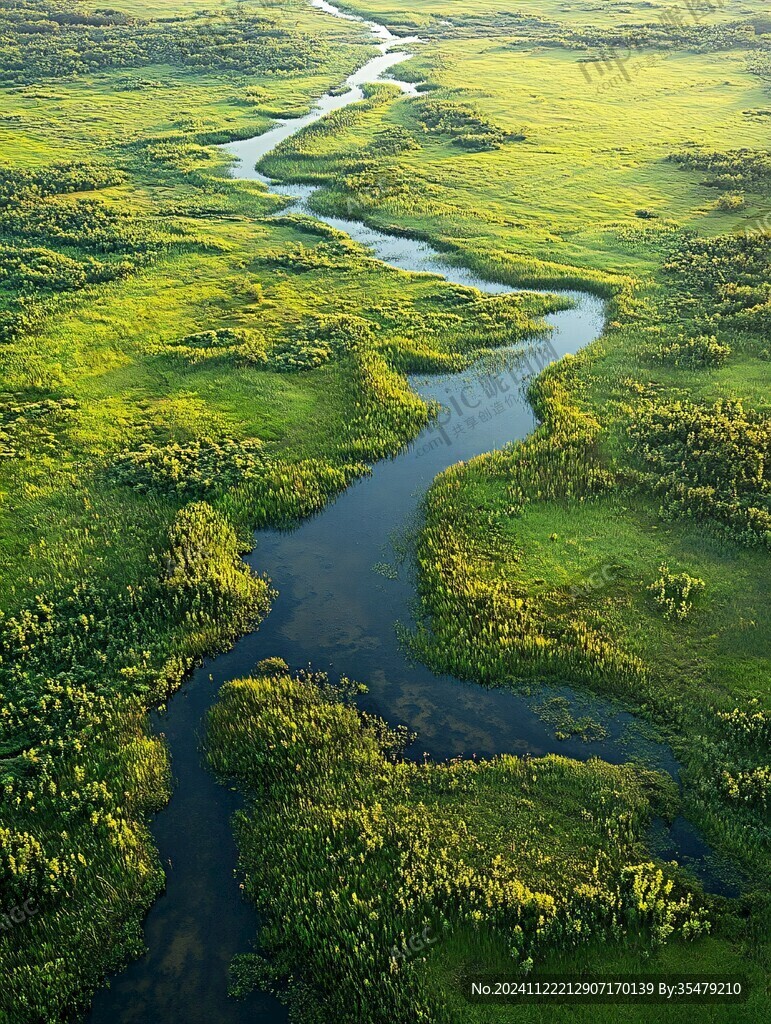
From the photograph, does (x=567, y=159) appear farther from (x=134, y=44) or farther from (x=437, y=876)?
(x=134, y=44)

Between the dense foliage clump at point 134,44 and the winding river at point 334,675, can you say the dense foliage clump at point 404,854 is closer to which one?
the winding river at point 334,675

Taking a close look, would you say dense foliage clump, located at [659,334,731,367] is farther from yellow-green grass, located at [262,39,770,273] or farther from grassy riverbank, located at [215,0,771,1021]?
yellow-green grass, located at [262,39,770,273]

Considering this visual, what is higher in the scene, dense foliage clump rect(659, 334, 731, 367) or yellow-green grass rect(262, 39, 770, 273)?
yellow-green grass rect(262, 39, 770, 273)

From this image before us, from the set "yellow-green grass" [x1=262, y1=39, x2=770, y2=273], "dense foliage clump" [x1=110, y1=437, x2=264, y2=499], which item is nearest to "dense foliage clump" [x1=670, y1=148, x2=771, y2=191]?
"yellow-green grass" [x1=262, y1=39, x2=770, y2=273]

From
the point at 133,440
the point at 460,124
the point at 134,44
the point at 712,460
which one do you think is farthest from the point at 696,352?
the point at 134,44

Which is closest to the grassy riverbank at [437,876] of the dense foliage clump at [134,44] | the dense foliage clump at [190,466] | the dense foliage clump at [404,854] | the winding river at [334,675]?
the dense foliage clump at [404,854]

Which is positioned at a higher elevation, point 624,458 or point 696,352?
point 696,352
